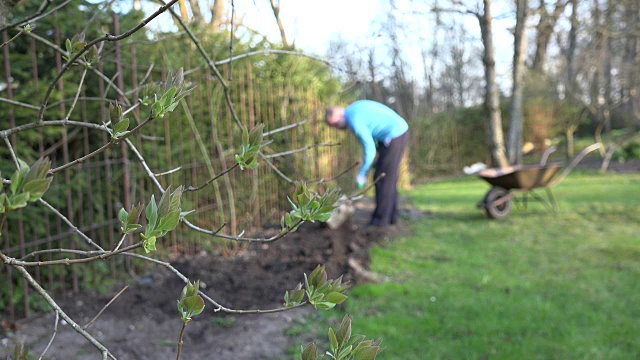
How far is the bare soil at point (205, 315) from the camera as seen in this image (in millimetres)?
2896

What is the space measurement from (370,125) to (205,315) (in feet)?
10.4

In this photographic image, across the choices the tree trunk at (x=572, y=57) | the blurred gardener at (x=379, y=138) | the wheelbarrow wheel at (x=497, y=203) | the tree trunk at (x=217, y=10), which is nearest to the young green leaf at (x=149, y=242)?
the blurred gardener at (x=379, y=138)

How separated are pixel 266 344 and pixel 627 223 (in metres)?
5.58

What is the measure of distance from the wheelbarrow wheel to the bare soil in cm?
277

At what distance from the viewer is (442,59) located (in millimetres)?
20016

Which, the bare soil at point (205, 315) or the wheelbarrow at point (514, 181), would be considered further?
the wheelbarrow at point (514, 181)

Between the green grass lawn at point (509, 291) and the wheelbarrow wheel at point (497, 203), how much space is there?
0.17 metres

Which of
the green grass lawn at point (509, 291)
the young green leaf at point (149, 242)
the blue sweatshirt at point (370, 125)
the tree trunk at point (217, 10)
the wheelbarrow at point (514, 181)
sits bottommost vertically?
the green grass lawn at point (509, 291)

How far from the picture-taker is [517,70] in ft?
37.3

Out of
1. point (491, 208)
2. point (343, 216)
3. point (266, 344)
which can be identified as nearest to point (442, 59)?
point (491, 208)

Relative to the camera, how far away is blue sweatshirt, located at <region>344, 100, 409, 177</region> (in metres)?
5.42

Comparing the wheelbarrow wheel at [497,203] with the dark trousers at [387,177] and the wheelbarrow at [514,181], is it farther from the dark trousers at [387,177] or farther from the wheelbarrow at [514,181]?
the dark trousers at [387,177]

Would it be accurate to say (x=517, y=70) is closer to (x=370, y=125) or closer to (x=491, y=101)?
(x=491, y=101)

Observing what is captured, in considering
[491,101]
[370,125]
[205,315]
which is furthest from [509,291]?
[491,101]
